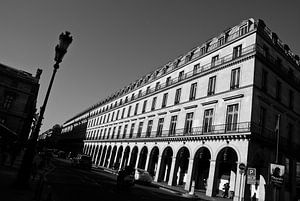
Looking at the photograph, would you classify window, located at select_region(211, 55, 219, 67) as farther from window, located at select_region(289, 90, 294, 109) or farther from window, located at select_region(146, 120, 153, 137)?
window, located at select_region(146, 120, 153, 137)

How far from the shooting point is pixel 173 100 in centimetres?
3319

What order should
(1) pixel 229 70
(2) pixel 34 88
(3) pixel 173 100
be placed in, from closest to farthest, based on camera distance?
(1) pixel 229 70 < (3) pixel 173 100 < (2) pixel 34 88

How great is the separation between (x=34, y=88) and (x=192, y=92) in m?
30.1

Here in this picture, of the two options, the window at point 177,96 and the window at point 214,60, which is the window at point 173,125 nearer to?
Answer: the window at point 177,96

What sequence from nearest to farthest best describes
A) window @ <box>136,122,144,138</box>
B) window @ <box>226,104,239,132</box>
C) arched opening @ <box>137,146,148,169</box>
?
window @ <box>226,104,239,132</box>, arched opening @ <box>137,146,148,169</box>, window @ <box>136,122,144,138</box>

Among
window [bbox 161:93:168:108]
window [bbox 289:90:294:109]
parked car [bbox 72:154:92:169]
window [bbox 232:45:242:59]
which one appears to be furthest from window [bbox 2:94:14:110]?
window [bbox 289:90:294:109]

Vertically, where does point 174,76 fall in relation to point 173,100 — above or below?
above

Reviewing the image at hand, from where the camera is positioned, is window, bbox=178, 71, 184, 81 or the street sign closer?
the street sign

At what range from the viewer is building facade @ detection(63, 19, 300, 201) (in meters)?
21.7

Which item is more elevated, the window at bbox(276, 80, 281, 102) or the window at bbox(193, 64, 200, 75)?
the window at bbox(193, 64, 200, 75)

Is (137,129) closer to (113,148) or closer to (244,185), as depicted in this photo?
(113,148)

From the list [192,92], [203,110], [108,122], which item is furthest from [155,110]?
[108,122]

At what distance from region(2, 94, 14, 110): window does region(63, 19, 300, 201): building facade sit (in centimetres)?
2315

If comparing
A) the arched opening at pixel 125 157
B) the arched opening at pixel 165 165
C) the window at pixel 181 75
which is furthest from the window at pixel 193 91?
the arched opening at pixel 125 157
